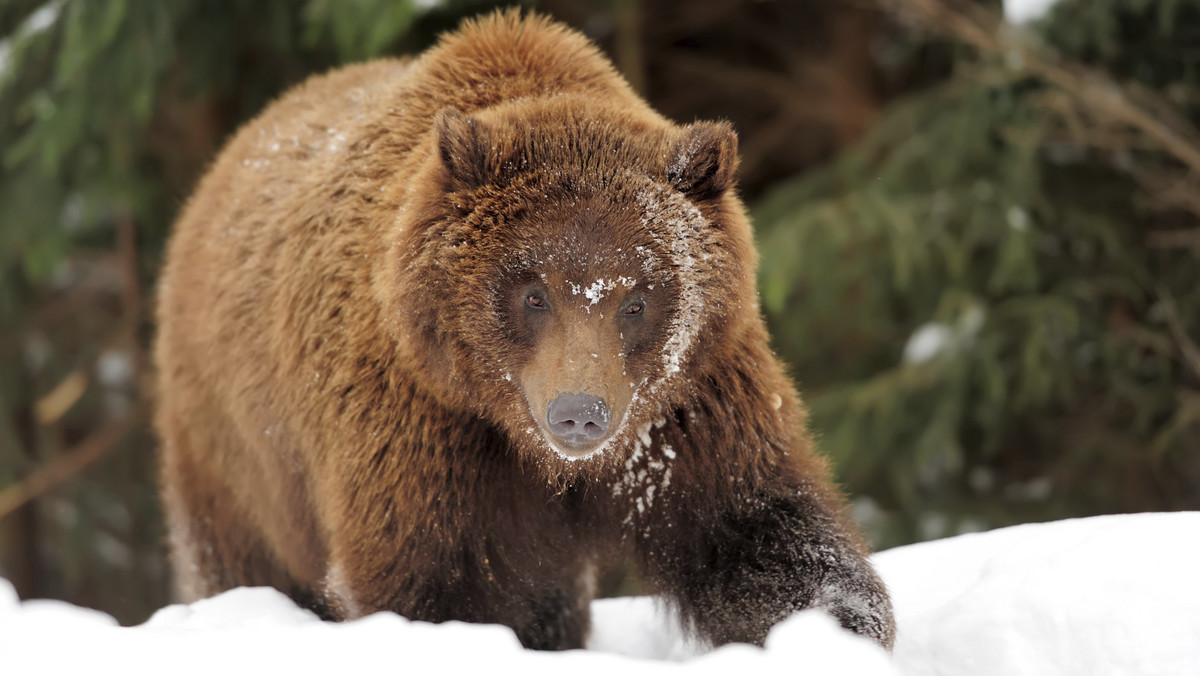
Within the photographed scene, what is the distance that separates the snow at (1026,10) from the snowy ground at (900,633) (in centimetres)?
397

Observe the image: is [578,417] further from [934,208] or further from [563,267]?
[934,208]

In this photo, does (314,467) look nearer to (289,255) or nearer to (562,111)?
(289,255)

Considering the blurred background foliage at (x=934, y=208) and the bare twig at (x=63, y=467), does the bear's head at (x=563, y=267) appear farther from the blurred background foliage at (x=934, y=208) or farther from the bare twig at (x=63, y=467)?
the bare twig at (x=63, y=467)

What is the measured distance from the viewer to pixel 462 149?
12.8 ft

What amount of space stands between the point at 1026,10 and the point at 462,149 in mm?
5007

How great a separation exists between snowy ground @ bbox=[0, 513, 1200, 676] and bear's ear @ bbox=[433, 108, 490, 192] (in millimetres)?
1462

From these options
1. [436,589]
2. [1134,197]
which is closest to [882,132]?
[1134,197]

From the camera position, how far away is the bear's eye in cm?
390

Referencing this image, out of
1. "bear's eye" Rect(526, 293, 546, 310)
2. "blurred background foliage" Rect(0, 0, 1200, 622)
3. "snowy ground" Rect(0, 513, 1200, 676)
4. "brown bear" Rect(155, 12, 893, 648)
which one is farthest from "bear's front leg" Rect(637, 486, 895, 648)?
"blurred background foliage" Rect(0, 0, 1200, 622)

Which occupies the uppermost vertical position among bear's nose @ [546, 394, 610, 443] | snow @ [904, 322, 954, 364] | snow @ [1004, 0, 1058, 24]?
snow @ [1004, 0, 1058, 24]

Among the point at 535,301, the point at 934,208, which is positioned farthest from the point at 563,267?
the point at 934,208

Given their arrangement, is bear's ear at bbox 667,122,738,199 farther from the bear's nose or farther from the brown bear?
the bear's nose

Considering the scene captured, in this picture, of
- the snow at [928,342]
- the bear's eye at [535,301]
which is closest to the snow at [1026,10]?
the snow at [928,342]

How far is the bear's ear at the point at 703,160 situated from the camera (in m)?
4.00
